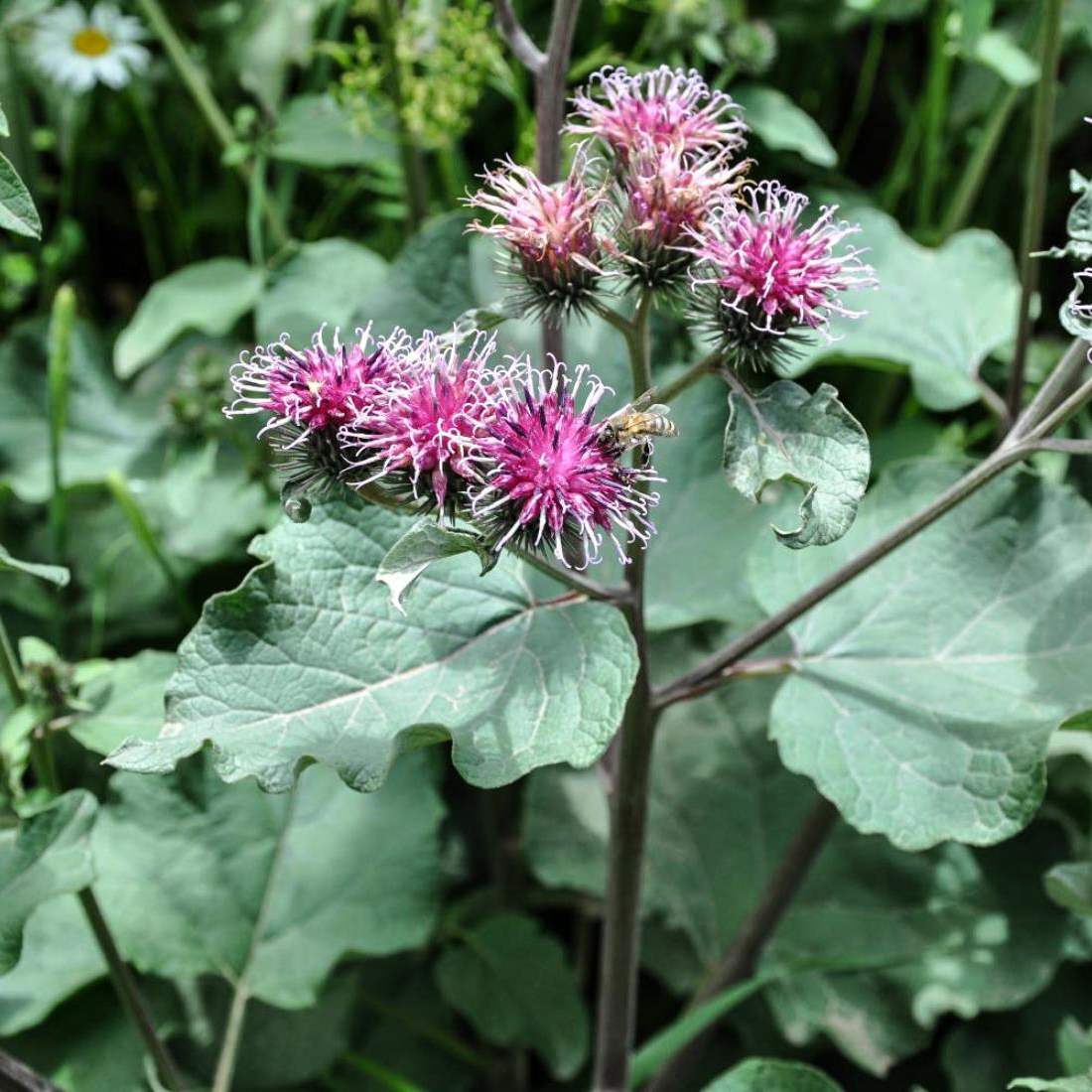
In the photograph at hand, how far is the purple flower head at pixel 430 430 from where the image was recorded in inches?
41.3

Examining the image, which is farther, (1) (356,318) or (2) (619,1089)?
(1) (356,318)

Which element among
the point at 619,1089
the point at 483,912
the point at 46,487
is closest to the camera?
the point at 619,1089

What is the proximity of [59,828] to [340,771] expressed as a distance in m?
0.41

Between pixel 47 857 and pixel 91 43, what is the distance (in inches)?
67.1

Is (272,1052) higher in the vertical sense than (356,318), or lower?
lower

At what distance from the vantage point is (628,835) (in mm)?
1432

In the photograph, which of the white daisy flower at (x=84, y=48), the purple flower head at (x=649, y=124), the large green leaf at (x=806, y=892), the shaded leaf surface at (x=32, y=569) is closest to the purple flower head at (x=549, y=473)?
the purple flower head at (x=649, y=124)

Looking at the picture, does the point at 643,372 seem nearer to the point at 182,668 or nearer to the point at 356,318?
the point at 182,668

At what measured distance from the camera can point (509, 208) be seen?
1154 millimetres

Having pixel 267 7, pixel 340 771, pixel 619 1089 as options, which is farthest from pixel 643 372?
pixel 267 7

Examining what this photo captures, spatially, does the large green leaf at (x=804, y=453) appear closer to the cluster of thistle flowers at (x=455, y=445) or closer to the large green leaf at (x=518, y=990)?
the cluster of thistle flowers at (x=455, y=445)

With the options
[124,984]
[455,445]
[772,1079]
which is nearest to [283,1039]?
[124,984]

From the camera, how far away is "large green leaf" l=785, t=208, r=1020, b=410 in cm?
186

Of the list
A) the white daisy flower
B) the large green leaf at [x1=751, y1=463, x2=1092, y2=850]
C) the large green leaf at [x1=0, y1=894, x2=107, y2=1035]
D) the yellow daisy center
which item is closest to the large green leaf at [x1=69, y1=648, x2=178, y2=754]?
the large green leaf at [x1=0, y1=894, x2=107, y2=1035]
